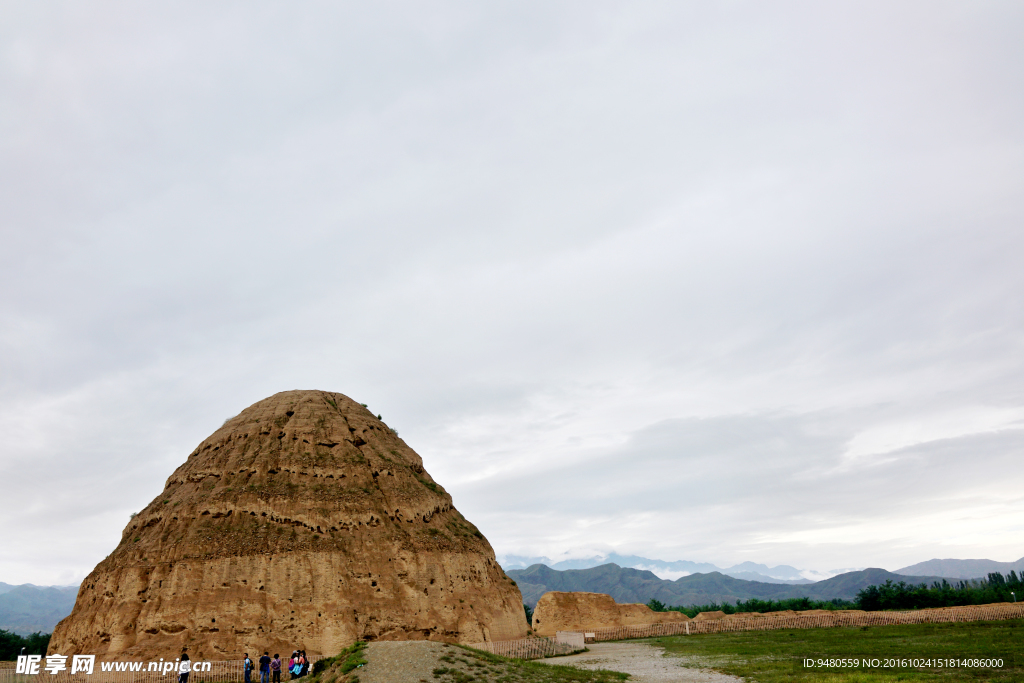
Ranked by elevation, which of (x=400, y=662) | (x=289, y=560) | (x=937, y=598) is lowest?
(x=937, y=598)

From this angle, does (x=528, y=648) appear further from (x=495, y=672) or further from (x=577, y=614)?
(x=577, y=614)

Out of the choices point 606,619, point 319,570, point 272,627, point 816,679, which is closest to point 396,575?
point 319,570

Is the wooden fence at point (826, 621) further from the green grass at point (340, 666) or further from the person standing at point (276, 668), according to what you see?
the green grass at point (340, 666)

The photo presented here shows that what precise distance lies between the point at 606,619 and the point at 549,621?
6.69 metres

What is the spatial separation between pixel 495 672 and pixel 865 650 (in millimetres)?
21354

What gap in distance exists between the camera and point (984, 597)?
73250 mm

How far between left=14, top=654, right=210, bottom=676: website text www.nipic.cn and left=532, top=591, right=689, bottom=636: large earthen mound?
1522 inches

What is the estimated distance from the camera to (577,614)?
62594 mm

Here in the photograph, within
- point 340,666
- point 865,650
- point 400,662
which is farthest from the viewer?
point 865,650

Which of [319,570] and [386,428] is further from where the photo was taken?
[386,428]

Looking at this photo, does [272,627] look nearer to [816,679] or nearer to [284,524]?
[284,524]

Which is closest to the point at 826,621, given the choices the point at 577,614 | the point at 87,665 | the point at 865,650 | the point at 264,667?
the point at 577,614

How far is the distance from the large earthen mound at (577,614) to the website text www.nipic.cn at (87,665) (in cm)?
3865

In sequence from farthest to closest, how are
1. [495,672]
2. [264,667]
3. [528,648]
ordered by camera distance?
[528,648]
[264,667]
[495,672]
